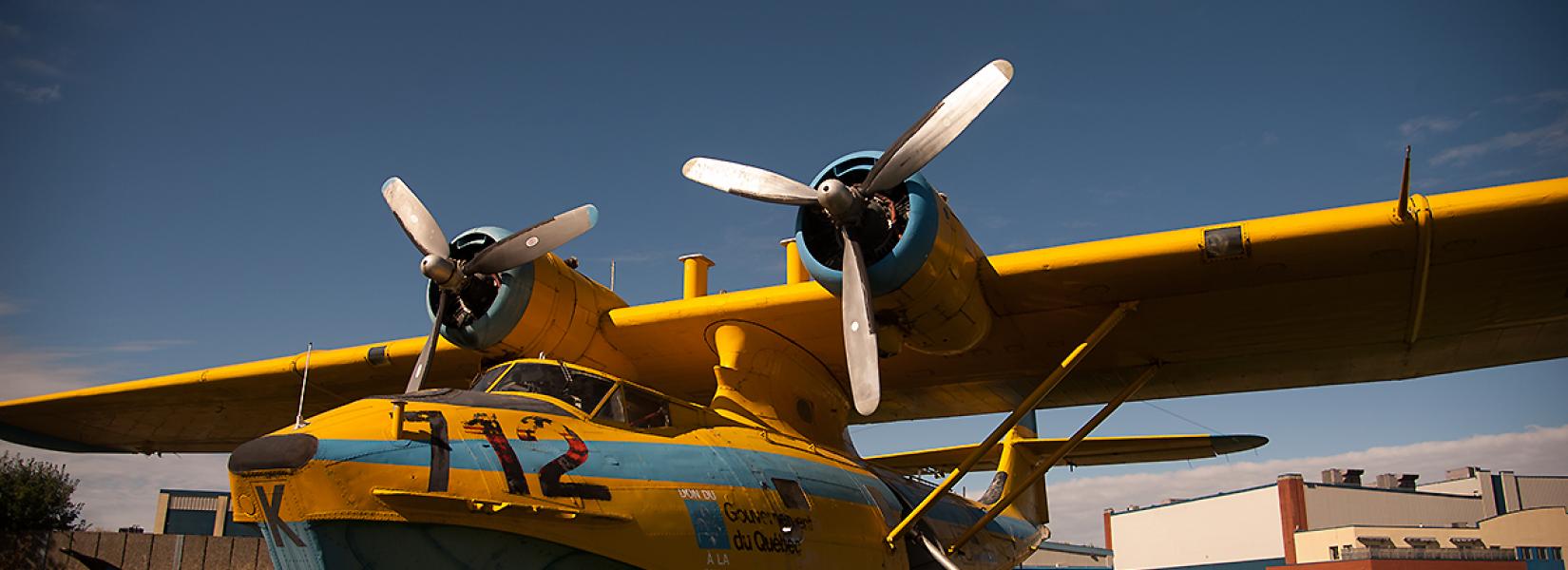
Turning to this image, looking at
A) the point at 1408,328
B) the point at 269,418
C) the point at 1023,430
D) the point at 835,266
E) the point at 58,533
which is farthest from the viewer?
the point at 58,533

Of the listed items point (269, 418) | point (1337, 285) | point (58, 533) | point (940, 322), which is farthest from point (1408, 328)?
point (58, 533)

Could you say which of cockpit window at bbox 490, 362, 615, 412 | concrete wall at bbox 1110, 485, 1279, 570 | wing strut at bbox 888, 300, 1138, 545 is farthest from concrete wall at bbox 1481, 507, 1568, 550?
cockpit window at bbox 490, 362, 615, 412

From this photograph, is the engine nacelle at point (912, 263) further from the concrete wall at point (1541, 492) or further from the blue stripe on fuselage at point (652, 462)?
the concrete wall at point (1541, 492)

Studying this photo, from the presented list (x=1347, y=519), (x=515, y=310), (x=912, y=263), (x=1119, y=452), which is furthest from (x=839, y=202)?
(x=1347, y=519)

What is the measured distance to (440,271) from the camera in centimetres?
994

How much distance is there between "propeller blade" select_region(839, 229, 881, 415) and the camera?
848cm

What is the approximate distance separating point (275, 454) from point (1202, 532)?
5061 cm

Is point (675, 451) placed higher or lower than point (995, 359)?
lower

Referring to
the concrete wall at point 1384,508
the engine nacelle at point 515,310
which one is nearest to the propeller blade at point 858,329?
the engine nacelle at point 515,310

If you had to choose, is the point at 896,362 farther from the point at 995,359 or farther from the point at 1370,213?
the point at 1370,213

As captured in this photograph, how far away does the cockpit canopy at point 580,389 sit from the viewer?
7465mm

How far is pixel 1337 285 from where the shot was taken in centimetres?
964

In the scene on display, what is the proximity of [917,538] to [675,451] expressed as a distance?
11.4ft

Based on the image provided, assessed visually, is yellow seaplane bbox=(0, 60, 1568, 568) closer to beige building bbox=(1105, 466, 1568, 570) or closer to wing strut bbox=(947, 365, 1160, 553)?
wing strut bbox=(947, 365, 1160, 553)
